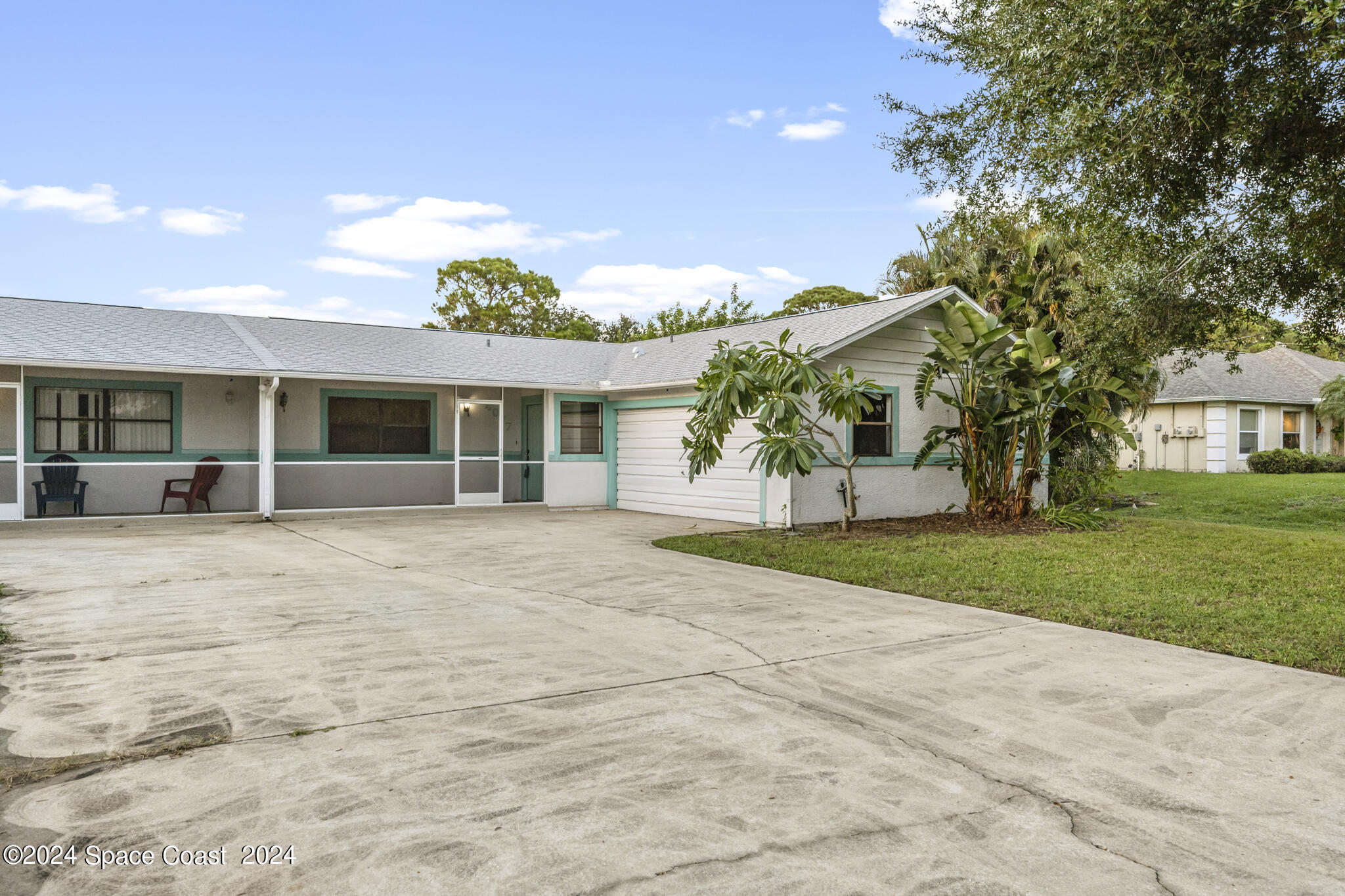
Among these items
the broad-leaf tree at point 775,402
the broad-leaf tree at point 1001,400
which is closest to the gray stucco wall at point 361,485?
the broad-leaf tree at point 775,402

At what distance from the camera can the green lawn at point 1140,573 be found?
6559 millimetres

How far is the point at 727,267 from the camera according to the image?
145 feet

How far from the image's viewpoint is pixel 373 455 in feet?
54.8

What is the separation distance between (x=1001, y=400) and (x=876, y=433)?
2081 mm

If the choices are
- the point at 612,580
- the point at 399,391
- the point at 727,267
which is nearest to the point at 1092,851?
the point at 612,580

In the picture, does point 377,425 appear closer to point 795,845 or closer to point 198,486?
point 198,486

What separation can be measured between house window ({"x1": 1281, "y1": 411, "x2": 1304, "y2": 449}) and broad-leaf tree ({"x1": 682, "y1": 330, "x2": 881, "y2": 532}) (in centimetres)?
2520

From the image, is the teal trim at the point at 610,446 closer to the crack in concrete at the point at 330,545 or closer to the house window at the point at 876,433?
the house window at the point at 876,433

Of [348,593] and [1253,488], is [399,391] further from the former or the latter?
[1253,488]

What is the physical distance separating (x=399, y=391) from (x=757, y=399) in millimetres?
8390

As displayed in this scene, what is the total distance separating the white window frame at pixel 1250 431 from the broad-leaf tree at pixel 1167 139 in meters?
20.1

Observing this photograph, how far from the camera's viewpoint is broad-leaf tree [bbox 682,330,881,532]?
11453mm

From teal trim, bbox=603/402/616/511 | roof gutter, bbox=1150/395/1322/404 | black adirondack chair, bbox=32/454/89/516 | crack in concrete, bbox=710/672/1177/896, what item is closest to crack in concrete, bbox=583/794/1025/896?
crack in concrete, bbox=710/672/1177/896

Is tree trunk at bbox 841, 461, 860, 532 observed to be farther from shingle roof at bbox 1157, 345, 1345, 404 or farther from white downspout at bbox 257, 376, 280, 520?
shingle roof at bbox 1157, 345, 1345, 404
